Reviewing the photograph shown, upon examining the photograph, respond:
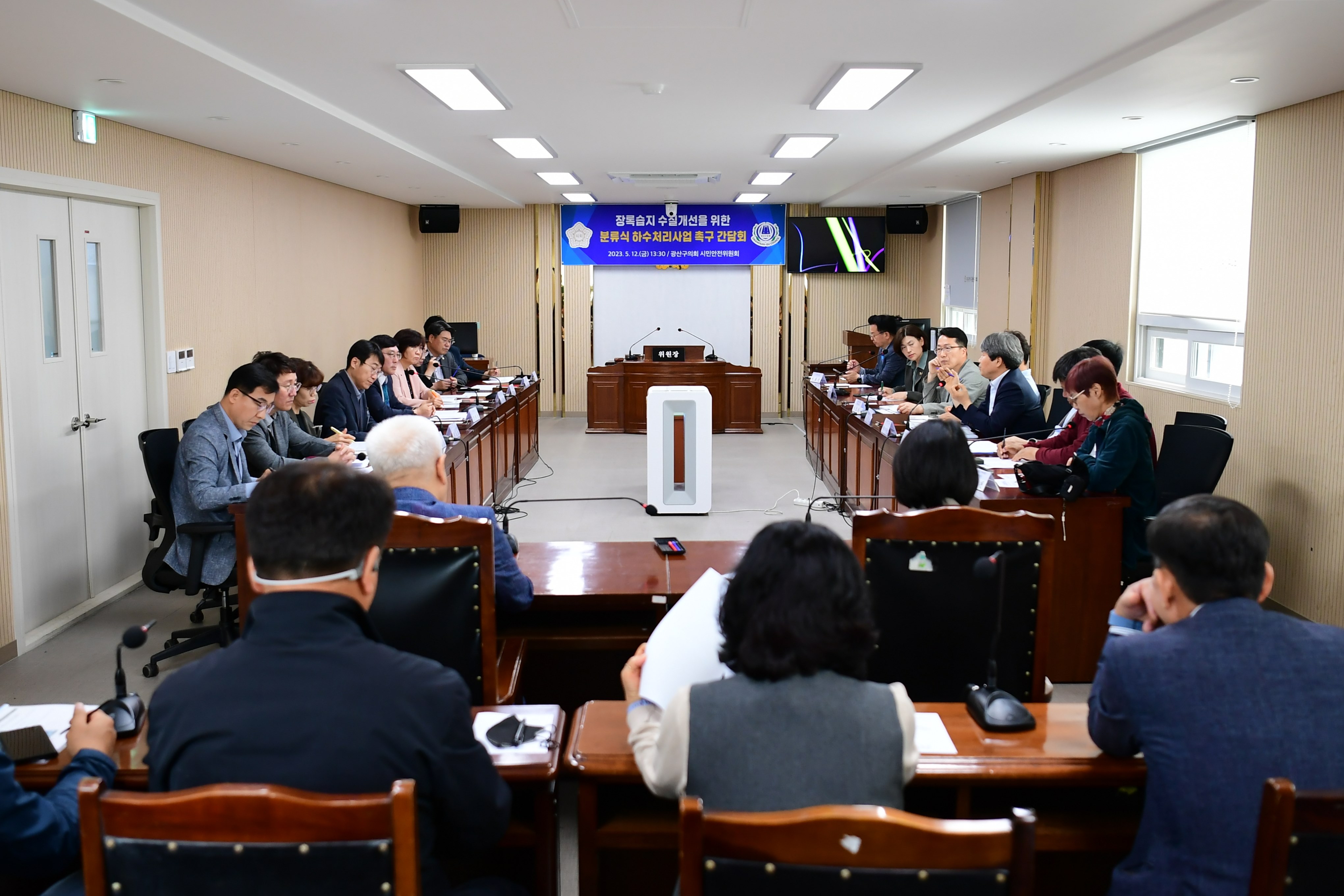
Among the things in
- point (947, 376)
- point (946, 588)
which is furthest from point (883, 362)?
point (946, 588)

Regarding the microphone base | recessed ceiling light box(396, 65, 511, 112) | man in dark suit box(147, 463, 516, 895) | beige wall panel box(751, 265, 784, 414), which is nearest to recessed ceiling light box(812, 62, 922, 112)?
recessed ceiling light box(396, 65, 511, 112)

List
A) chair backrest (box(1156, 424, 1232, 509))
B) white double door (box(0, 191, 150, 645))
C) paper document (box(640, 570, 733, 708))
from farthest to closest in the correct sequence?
white double door (box(0, 191, 150, 645)), chair backrest (box(1156, 424, 1232, 509)), paper document (box(640, 570, 733, 708))

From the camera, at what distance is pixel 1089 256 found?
8242 mm

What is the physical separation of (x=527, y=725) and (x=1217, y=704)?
1268 millimetres

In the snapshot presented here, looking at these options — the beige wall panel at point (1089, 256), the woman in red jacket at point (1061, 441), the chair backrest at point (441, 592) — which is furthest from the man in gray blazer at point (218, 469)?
the beige wall panel at point (1089, 256)

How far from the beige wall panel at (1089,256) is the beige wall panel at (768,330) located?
487 centimetres

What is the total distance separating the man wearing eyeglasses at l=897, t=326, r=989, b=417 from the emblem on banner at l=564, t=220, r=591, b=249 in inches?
285

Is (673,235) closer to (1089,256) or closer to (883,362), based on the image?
(883,362)

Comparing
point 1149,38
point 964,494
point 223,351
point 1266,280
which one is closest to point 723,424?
point 223,351

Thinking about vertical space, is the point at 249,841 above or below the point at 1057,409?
below

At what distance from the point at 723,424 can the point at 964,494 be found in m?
9.20

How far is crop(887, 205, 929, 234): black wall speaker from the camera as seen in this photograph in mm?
13141

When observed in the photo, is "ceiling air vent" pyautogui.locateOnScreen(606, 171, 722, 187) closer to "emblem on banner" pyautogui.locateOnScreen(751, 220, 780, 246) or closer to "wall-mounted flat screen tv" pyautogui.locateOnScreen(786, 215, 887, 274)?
"emblem on banner" pyautogui.locateOnScreen(751, 220, 780, 246)

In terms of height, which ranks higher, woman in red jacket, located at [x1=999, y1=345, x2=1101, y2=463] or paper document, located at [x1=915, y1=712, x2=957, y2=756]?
woman in red jacket, located at [x1=999, y1=345, x2=1101, y2=463]
